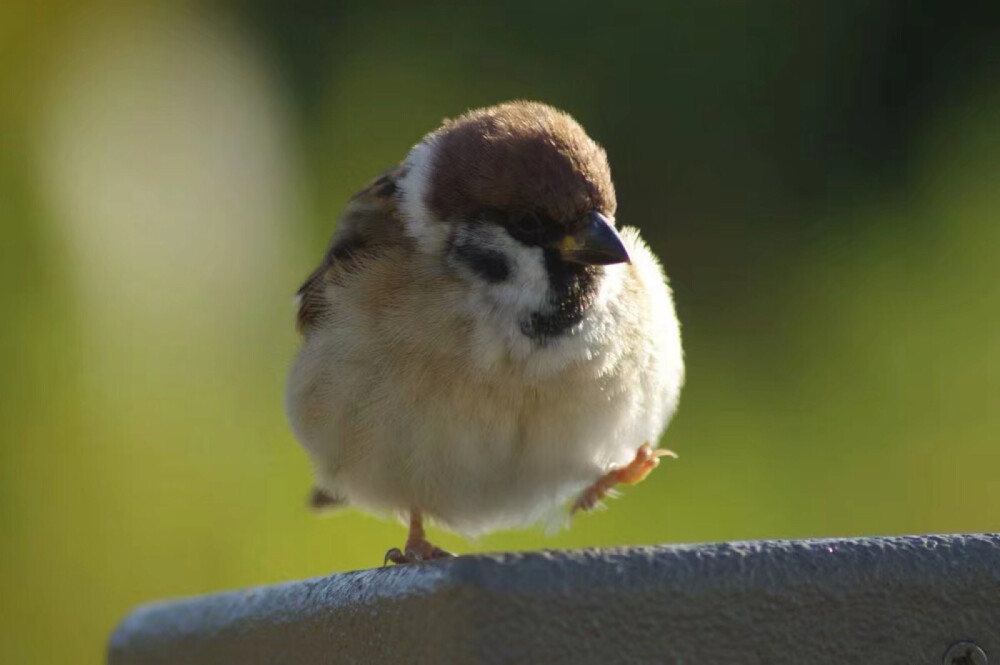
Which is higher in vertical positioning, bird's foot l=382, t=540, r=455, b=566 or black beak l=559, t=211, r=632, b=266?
black beak l=559, t=211, r=632, b=266

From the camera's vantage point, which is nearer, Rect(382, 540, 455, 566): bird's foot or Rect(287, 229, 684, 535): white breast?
Rect(287, 229, 684, 535): white breast

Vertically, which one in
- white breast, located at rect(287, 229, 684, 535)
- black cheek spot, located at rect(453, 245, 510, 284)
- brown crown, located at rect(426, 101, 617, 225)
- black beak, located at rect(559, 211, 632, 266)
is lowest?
white breast, located at rect(287, 229, 684, 535)

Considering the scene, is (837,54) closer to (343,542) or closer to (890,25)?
(890,25)

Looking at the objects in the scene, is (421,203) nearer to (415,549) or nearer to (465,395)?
(465,395)

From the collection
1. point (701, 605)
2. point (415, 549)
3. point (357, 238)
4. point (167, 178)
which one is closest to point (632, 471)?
→ point (415, 549)

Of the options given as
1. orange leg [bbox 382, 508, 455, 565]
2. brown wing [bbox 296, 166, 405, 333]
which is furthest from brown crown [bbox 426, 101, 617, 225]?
orange leg [bbox 382, 508, 455, 565]

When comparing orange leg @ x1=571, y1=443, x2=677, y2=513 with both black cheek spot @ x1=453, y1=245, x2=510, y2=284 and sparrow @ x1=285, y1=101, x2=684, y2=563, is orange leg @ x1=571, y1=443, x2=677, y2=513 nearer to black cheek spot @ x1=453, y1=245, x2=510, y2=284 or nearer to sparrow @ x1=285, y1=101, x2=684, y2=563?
sparrow @ x1=285, y1=101, x2=684, y2=563

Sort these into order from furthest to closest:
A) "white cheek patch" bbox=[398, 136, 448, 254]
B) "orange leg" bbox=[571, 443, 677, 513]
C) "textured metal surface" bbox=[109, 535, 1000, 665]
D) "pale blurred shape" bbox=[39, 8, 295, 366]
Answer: "pale blurred shape" bbox=[39, 8, 295, 366], "orange leg" bbox=[571, 443, 677, 513], "white cheek patch" bbox=[398, 136, 448, 254], "textured metal surface" bbox=[109, 535, 1000, 665]
